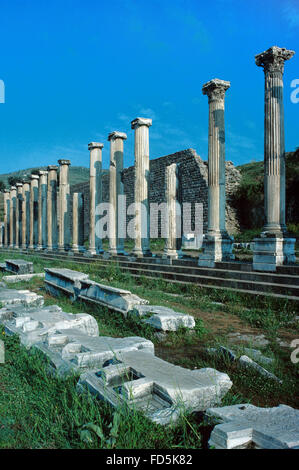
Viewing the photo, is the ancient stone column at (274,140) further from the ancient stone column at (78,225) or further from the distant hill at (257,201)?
the distant hill at (257,201)

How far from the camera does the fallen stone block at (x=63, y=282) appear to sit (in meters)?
7.85

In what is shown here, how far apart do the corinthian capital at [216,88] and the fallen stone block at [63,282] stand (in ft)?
19.9

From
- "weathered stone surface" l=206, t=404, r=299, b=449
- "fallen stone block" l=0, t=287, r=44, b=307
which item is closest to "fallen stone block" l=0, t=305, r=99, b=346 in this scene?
"fallen stone block" l=0, t=287, r=44, b=307

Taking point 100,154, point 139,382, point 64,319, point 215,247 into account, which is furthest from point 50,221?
point 139,382

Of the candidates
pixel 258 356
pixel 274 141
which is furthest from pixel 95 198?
pixel 258 356

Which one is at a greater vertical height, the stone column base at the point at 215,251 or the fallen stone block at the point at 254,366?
the stone column base at the point at 215,251

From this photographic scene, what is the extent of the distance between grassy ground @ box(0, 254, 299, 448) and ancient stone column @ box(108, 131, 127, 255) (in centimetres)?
770

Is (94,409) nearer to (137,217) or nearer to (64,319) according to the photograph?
(64,319)

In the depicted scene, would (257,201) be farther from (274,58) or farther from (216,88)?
(274,58)

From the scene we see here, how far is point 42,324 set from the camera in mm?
4793

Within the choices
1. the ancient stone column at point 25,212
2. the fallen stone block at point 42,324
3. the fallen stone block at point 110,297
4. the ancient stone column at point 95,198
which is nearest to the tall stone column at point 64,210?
the ancient stone column at point 95,198

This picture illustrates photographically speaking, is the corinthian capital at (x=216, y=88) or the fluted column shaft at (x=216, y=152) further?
the fluted column shaft at (x=216, y=152)

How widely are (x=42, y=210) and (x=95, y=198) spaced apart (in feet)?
25.3

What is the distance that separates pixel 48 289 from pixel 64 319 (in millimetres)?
4610
